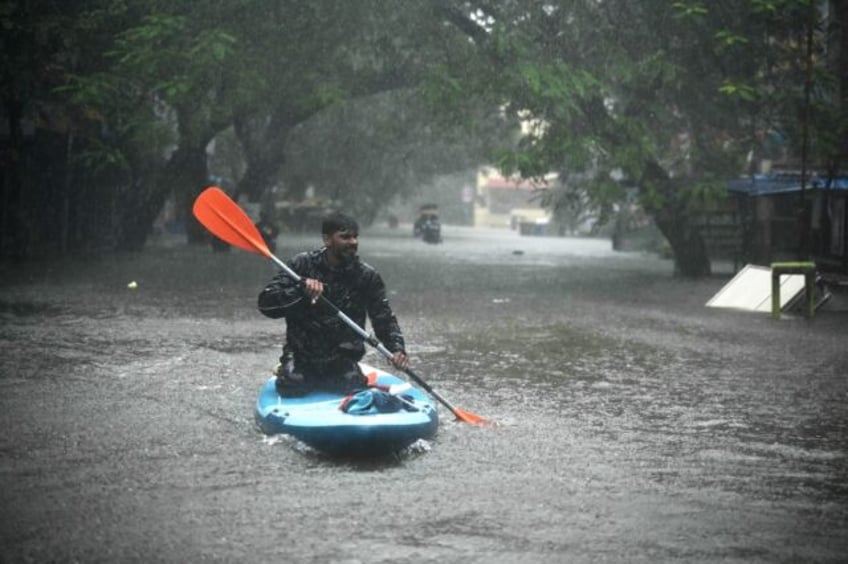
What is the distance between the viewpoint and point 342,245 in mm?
7203

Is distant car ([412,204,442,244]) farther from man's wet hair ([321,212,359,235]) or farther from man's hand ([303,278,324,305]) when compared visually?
man's hand ([303,278,324,305])

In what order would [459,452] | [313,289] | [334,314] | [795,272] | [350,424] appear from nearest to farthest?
[350,424] < [459,452] < [313,289] < [334,314] < [795,272]

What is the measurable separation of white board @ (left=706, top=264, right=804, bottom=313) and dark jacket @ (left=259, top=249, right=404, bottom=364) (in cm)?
1063

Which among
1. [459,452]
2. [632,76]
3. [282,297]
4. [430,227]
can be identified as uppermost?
[632,76]

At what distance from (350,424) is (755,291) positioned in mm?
12794

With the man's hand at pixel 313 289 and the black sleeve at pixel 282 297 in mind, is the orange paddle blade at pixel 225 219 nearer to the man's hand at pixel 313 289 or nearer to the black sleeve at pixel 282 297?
the black sleeve at pixel 282 297

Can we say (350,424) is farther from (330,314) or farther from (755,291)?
(755,291)

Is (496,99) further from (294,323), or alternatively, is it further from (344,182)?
(344,182)

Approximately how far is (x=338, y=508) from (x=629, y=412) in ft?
11.7

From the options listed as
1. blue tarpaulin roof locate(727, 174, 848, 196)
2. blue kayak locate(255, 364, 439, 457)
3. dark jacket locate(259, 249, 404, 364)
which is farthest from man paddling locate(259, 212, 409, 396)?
blue tarpaulin roof locate(727, 174, 848, 196)

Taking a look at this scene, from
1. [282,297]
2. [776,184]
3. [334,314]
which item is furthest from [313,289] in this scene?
[776,184]

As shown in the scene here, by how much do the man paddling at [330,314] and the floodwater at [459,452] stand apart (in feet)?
1.84

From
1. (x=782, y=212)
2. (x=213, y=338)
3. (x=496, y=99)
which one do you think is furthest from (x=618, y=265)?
(x=213, y=338)

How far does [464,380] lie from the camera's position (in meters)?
9.70
